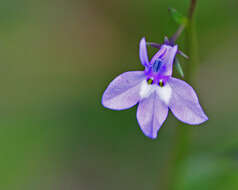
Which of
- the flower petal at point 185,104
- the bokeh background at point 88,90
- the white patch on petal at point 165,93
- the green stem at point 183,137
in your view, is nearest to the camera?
the flower petal at point 185,104

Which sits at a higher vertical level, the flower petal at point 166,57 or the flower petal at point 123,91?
the flower petal at point 166,57

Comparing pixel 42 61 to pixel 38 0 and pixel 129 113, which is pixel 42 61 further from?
pixel 129 113

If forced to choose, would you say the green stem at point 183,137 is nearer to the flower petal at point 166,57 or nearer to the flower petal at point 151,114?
the flower petal at point 166,57

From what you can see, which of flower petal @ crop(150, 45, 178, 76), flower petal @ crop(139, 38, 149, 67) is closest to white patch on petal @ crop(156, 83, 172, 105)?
flower petal @ crop(150, 45, 178, 76)

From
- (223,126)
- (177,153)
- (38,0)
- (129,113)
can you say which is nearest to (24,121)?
(129,113)

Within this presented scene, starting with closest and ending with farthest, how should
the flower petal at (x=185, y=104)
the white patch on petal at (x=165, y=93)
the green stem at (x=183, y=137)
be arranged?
1. the flower petal at (x=185, y=104)
2. the white patch on petal at (x=165, y=93)
3. the green stem at (x=183, y=137)

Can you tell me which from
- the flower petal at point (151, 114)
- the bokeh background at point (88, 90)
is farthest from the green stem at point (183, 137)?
the bokeh background at point (88, 90)

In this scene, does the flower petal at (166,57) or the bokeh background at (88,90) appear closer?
the flower petal at (166,57)
